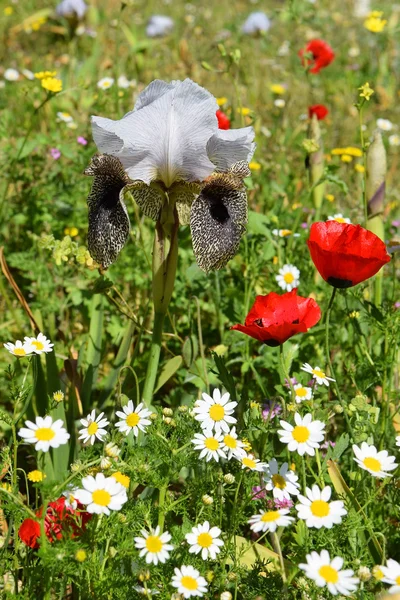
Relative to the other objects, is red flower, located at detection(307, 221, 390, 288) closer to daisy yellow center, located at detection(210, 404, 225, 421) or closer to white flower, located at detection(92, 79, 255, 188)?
white flower, located at detection(92, 79, 255, 188)

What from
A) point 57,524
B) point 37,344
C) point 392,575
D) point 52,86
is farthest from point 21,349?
point 52,86

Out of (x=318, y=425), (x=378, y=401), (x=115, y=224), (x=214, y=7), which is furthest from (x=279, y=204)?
(x=214, y=7)

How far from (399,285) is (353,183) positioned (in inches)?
52.1

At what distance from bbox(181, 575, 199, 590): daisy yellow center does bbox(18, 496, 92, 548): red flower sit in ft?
0.74

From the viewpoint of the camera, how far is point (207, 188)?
1.56 m

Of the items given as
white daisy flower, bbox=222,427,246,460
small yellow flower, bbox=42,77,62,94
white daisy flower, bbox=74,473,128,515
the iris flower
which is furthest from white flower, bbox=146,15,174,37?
white daisy flower, bbox=74,473,128,515

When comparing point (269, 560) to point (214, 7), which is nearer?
point (269, 560)

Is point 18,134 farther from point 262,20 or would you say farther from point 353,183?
point 262,20

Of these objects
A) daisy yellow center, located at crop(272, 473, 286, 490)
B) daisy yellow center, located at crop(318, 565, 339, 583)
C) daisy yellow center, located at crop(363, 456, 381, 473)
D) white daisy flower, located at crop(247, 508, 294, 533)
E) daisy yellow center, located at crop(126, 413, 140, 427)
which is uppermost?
daisy yellow center, located at crop(126, 413, 140, 427)

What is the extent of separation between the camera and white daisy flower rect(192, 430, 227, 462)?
4.30 ft

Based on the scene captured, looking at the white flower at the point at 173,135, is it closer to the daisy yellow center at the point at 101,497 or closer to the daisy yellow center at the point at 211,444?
the daisy yellow center at the point at 211,444

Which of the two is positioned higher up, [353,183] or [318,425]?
[353,183]

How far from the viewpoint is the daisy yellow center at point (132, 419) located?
141 cm

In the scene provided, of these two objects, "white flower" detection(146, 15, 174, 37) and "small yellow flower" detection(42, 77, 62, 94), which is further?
"white flower" detection(146, 15, 174, 37)
